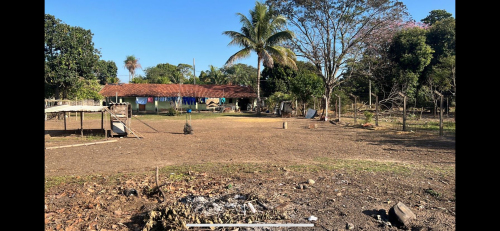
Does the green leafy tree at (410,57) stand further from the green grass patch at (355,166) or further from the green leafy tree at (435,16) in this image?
the green grass patch at (355,166)

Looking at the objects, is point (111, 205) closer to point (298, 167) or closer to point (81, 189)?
point (81, 189)

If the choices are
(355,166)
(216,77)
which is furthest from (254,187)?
(216,77)

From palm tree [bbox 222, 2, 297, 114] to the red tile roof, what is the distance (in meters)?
8.91

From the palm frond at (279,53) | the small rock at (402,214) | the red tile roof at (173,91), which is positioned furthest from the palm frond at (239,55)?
the small rock at (402,214)

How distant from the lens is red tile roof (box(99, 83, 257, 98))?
34.2 m

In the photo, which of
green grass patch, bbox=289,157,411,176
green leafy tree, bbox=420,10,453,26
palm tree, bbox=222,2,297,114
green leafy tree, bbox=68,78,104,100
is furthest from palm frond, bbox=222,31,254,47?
green leafy tree, bbox=420,10,453,26

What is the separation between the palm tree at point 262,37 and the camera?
2623 cm

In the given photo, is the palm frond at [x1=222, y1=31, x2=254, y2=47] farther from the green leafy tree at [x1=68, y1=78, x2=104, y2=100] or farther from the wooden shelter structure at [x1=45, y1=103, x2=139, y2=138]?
the wooden shelter structure at [x1=45, y1=103, x2=139, y2=138]

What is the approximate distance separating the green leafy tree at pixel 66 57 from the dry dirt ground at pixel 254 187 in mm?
18516

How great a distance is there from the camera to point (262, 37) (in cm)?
2714

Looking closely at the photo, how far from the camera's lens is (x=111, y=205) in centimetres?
432

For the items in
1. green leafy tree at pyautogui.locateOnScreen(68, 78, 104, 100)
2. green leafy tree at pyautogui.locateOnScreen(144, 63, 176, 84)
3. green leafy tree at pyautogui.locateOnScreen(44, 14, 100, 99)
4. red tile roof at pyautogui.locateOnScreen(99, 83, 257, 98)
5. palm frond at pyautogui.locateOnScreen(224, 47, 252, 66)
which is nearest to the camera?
green leafy tree at pyautogui.locateOnScreen(44, 14, 100, 99)

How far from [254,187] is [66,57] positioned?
2546 centimetres
